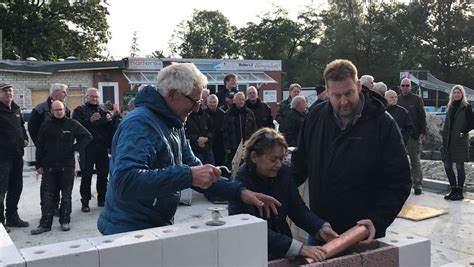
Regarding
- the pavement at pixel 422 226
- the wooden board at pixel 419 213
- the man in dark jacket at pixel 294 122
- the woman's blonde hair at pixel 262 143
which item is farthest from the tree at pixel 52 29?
the woman's blonde hair at pixel 262 143

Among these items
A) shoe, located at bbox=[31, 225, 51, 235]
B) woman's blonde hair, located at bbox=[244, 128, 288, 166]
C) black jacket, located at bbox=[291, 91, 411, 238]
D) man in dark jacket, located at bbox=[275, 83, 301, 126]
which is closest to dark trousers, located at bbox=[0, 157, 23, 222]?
shoe, located at bbox=[31, 225, 51, 235]

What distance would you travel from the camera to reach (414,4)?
4862 cm

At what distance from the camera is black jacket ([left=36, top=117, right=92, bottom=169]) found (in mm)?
6652

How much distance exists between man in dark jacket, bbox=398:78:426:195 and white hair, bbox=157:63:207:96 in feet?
23.2

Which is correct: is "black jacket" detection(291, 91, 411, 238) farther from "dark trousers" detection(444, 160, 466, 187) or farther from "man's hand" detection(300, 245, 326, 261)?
"dark trousers" detection(444, 160, 466, 187)

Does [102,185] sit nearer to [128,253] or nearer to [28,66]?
[128,253]

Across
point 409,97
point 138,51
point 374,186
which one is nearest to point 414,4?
point 138,51

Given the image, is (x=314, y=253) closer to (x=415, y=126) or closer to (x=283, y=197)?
(x=283, y=197)

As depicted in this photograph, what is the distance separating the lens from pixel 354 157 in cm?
272

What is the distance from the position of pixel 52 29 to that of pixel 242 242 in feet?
116

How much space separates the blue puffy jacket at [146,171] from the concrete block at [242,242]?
26 centimetres

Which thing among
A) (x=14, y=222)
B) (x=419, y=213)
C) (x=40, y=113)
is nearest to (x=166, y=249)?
(x=14, y=222)

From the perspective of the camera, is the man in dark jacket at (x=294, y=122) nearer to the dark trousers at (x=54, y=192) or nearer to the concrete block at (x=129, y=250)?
the dark trousers at (x=54, y=192)

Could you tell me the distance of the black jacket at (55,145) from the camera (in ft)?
21.8
